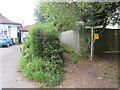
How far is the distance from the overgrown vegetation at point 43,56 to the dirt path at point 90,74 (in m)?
0.39

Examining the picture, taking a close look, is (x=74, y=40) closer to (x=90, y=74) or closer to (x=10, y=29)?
(x=90, y=74)

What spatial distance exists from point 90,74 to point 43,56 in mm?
1958

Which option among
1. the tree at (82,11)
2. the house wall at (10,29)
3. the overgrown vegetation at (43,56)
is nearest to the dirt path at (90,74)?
the overgrown vegetation at (43,56)

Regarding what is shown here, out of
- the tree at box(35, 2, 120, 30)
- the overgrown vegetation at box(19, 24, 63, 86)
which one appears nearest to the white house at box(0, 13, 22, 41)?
the overgrown vegetation at box(19, 24, 63, 86)

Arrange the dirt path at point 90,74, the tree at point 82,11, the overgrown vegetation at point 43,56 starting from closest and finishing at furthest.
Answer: the dirt path at point 90,74, the overgrown vegetation at point 43,56, the tree at point 82,11

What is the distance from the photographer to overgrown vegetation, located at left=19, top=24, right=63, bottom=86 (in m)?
3.85

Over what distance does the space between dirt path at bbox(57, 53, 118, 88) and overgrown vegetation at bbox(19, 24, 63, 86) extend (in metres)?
0.39

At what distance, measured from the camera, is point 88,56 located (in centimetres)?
546

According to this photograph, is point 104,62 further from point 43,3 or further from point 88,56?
point 43,3

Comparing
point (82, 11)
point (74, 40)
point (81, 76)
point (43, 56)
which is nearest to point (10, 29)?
point (74, 40)

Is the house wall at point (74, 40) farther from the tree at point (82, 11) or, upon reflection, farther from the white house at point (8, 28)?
the white house at point (8, 28)

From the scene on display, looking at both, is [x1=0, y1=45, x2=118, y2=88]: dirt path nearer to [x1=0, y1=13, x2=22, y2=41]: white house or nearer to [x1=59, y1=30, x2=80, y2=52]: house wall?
[x1=59, y1=30, x2=80, y2=52]: house wall

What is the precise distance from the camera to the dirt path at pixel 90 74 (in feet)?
11.3

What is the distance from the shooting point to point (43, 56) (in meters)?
4.42
